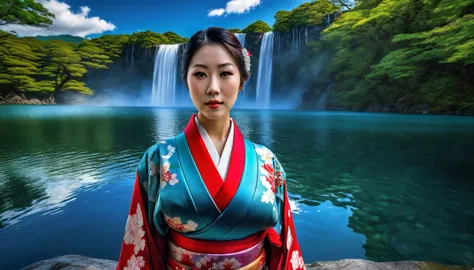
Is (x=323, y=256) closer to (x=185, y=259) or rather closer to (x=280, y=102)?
(x=185, y=259)

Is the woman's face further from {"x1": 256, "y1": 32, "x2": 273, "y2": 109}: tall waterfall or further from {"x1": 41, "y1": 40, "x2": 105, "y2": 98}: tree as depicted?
{"x1": 41, "y1": 40, "x2": 105, "y2": 98}: tree

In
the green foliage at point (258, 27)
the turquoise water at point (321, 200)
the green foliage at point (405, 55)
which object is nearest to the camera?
the turquoise water at point (321, 200)

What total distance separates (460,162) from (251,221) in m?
7.98

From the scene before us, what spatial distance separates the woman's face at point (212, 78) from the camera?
1116 millimetres

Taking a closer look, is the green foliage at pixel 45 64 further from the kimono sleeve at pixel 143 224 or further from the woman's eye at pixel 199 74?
the woman's eye at pixel 199 74

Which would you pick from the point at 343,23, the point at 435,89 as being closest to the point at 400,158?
the point at 435,89

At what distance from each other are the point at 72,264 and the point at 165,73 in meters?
42.1

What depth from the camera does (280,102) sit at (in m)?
39.4

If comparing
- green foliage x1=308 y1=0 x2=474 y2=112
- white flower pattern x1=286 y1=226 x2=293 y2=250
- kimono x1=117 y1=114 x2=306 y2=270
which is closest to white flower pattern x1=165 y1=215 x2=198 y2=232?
kimono x1=117 y1=114 x2=306 y2=270

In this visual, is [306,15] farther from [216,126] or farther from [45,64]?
[45,64]

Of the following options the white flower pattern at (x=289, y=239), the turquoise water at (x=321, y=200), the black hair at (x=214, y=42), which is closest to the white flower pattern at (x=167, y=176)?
the black hair at (x=214, y=42)

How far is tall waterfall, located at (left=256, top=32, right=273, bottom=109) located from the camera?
1420 inches

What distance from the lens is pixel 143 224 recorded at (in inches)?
46.2

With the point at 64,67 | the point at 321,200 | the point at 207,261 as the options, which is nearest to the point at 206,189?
the point at 207,261
